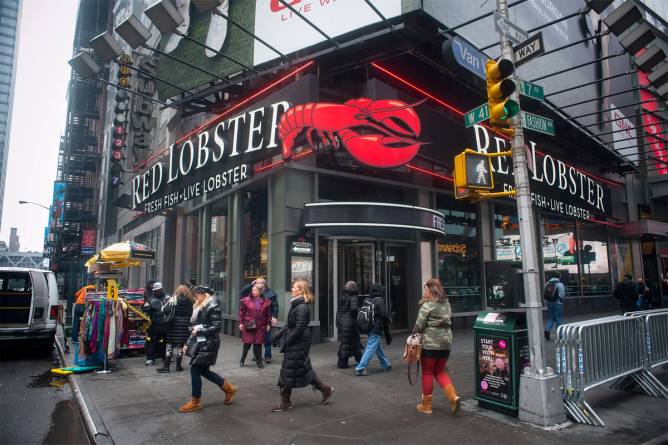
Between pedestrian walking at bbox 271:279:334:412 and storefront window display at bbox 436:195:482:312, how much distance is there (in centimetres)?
880

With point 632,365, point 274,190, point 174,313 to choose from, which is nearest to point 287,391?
point 174,313

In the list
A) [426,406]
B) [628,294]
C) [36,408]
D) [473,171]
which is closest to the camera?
[426,406]

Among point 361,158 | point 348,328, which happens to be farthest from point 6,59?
point 348,328

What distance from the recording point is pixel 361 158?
10.5m

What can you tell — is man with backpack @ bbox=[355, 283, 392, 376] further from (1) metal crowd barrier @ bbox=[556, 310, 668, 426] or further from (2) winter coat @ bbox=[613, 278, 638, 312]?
(2) winter coat @ bbox=[613, 278, 638, 312]

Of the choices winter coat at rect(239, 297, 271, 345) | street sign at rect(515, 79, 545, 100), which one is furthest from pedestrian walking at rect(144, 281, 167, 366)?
street sign at rect(515, 79, 545, 100)

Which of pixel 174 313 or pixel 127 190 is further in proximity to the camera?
pixel 127 190

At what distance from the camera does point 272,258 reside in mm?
11656

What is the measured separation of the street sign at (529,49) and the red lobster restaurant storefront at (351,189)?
295 centimetres

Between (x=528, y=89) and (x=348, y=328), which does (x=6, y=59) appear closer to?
(x=348, y=328)

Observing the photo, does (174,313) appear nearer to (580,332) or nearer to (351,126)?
(351,126)

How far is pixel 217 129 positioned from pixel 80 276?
4288cm

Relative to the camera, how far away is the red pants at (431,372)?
5562 millimetres

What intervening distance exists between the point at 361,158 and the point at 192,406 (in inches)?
265
